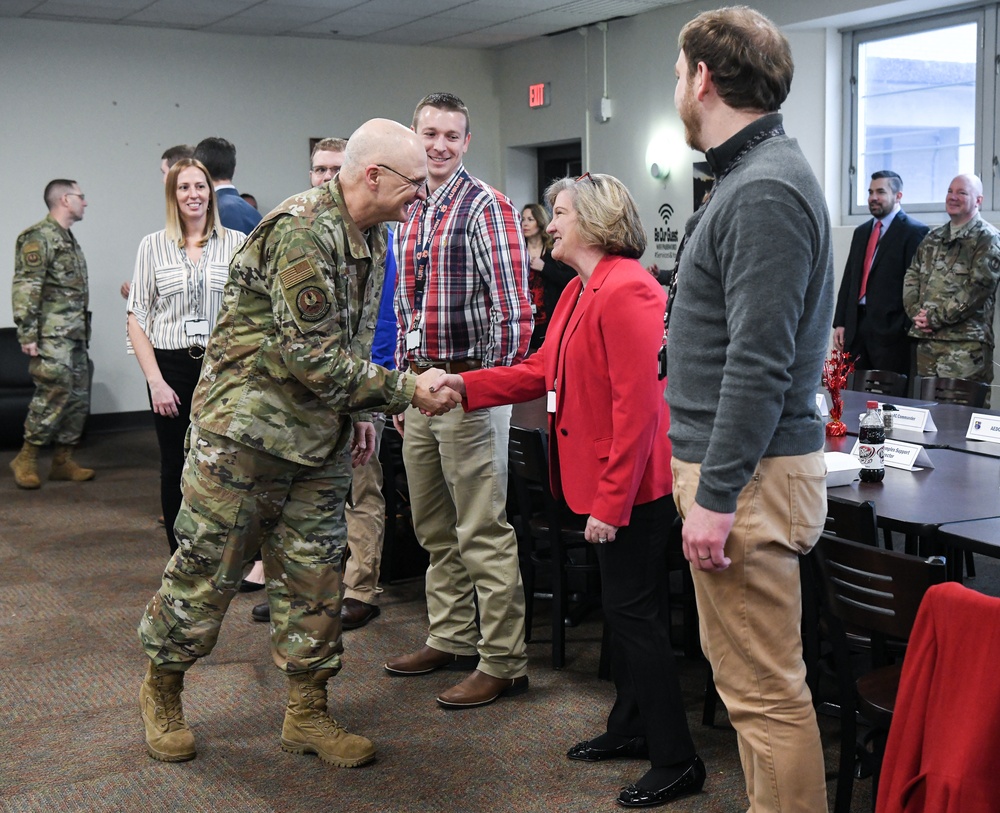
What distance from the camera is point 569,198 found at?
2.70m

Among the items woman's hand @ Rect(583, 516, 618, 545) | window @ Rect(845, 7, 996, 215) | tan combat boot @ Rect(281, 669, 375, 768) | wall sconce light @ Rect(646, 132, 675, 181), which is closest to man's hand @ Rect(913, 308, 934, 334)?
window @ Rect(845, 7, 996, 215)

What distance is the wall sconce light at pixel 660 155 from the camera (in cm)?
889

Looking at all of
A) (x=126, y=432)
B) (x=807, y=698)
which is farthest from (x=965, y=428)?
(x=126, y=432)

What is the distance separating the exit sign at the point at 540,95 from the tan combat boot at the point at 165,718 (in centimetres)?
817

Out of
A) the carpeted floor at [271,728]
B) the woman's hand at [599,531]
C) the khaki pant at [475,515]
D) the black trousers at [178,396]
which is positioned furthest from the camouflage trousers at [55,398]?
the woman's hand at [599,531]

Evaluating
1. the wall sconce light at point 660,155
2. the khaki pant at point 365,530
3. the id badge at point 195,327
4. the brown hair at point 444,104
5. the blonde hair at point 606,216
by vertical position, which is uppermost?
the wall sconce light at point 660,155

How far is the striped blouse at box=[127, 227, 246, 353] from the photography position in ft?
Answer: 13.7

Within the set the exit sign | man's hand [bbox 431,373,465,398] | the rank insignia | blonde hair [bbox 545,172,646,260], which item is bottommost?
man's hand [bbox 431,373,465,398]

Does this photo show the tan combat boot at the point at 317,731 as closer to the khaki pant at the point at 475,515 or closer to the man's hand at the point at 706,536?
the khaki pant at the point at 475,515

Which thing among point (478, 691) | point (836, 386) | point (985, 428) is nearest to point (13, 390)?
point (478, 691)

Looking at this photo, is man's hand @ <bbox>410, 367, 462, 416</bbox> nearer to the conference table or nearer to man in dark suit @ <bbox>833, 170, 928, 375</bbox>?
the conference table

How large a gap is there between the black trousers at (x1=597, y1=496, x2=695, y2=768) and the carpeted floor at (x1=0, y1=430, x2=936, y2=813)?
191 mm

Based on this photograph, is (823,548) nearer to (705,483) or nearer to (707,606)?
(707,606)

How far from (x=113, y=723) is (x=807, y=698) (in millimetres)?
2156
